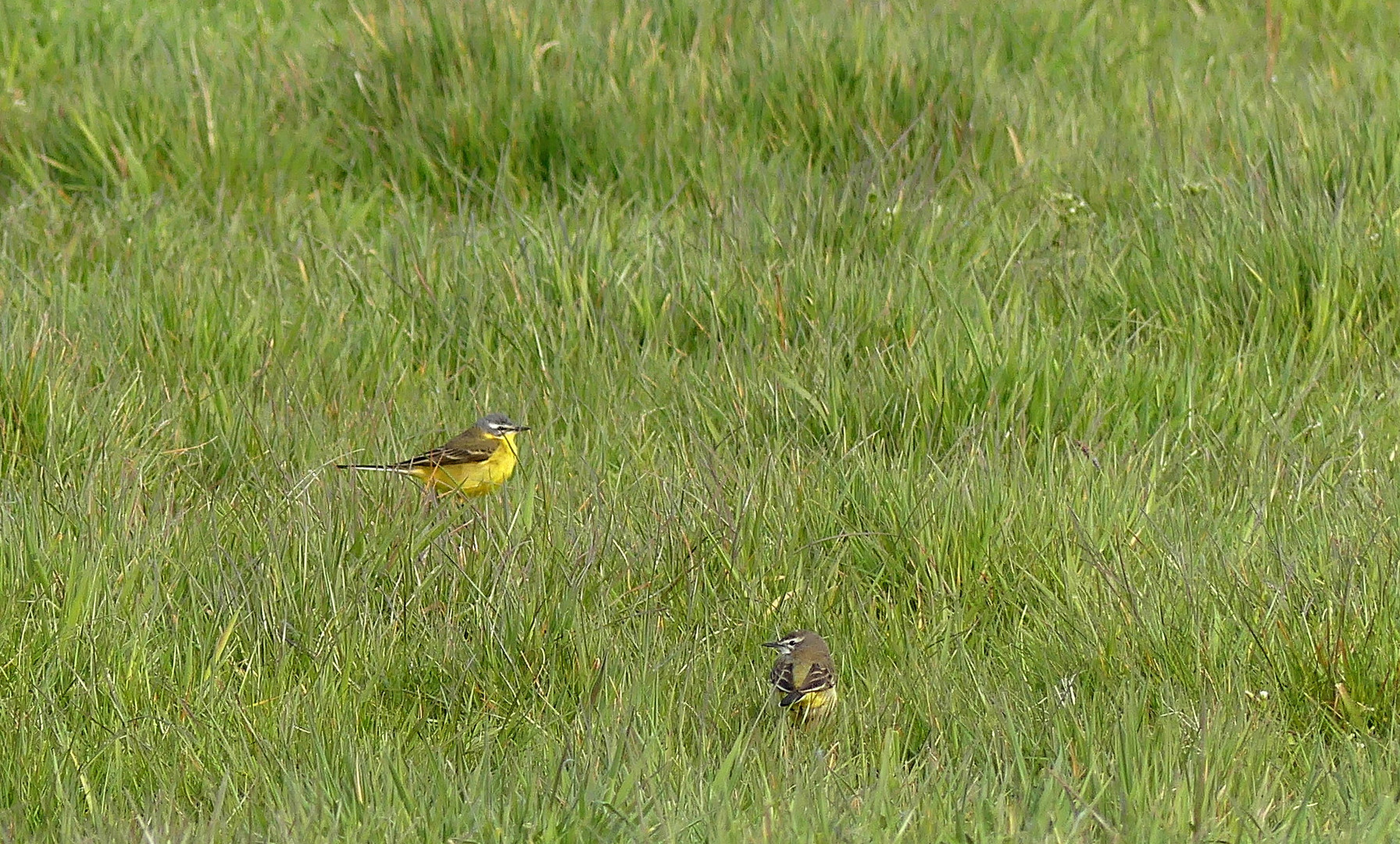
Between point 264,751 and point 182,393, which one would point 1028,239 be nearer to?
point 182,393

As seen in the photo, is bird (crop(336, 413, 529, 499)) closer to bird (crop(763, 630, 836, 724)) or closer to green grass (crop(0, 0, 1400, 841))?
green grass (crop(0, 0, 1400, 841))

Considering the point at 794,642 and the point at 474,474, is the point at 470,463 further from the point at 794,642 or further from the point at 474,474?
the point at 794,642

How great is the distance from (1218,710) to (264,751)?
1.72 meters

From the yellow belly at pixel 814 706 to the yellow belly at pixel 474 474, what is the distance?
46.7 inches

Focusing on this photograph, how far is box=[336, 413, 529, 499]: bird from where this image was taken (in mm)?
4352

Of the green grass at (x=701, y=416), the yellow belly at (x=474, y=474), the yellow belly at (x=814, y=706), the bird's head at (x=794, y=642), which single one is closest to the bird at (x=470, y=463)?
the yellow belly at (x=474, y=474)

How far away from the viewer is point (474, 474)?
4.34 meters

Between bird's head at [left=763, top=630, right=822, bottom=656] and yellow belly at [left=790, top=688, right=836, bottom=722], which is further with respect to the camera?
bird's head at [left=763, top=630, right=822, bottom=656]

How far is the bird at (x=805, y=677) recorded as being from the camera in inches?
131

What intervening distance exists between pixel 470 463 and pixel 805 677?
4.76 ft

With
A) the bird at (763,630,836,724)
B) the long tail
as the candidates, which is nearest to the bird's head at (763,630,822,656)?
the bird at (763,630,836,724)

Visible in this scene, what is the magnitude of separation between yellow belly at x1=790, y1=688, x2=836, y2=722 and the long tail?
1.44m

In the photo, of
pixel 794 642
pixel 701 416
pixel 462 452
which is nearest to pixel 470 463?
pixel 462 452

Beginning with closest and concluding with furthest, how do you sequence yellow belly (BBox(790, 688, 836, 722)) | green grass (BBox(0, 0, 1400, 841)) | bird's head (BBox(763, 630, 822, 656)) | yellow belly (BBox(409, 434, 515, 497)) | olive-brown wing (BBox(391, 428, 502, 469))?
green grass (BBox(0, 0, 1400, 841))
yellow belly (BBox(790, 688, 836, 722))
bird's head (BBox(763, 630, 822, 656))
yellow belly (BBox(409, 434, 515, 497))
olive-brown wing (BBox(391, 428, 502, 469))
